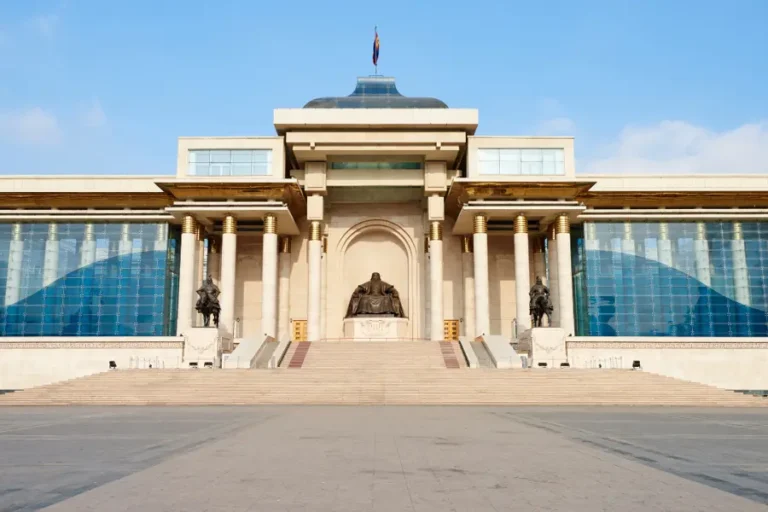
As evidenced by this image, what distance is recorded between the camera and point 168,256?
139 feet

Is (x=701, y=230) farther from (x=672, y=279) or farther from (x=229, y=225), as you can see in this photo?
(x=229, y=225)

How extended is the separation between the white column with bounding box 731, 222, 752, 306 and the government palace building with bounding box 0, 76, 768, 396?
137 millimetres

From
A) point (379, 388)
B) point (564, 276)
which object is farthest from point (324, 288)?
point (379, 388)

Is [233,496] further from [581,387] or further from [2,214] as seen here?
[2,214]

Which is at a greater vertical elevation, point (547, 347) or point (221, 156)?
point (221, 156)

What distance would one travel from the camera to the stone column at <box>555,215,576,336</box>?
38875 mm

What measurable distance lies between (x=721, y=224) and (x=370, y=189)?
2215 cm

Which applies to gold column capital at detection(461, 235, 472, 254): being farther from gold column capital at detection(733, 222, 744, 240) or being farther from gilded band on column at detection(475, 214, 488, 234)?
gold column capital at detection(733, 222, 744, 240)

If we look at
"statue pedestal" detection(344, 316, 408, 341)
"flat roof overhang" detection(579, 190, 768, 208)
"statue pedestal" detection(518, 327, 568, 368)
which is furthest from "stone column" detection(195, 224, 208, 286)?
"flat roof overhang" detection(579, 190, 768, 208)

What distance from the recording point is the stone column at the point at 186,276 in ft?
127

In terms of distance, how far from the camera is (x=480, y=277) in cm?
3953

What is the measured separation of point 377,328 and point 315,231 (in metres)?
7.11

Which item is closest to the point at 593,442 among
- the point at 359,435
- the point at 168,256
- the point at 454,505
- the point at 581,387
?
the point at 359,435

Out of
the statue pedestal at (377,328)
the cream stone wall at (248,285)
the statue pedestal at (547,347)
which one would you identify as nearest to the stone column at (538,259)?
the statue pedestal at (547,347)
